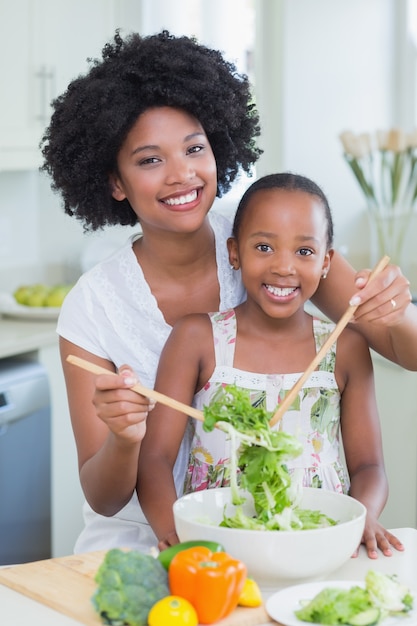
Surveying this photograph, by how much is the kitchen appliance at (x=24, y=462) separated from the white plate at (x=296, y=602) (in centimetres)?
186

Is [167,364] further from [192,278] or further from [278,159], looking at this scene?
[278,159]

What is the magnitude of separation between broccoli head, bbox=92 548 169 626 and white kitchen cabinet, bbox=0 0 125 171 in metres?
2.38

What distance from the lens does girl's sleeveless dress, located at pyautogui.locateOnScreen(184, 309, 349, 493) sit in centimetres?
172

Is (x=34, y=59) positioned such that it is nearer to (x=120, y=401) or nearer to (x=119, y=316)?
(x=119, y=316)

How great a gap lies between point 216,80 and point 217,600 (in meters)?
1.01

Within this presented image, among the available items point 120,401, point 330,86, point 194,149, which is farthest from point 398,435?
point 330,86

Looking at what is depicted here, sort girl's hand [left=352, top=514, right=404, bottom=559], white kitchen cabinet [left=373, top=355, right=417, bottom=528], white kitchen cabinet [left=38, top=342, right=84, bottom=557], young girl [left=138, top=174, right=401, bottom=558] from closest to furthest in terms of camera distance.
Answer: girl's hand [left=352, top=514, right=404, bottom=559], young girl [left=138, top=174, right=401, bottom=558], white kitchen cabinet [left=373, top=355, right=417, bottom=528], white kitchen cabinet [left=38, top=342, right=84, bottom=557]

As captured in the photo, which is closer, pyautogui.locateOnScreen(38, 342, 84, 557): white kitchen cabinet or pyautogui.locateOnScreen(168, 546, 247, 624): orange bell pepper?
pyautogui.locateOnScreen(168, 546, 247, 624): orange bell pepper

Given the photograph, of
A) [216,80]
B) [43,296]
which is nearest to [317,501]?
[216,80]

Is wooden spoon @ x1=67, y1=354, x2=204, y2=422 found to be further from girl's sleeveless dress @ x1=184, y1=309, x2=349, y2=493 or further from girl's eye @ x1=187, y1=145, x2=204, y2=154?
girl's eye @ x1=187, y1=145, x2=204, y2=154

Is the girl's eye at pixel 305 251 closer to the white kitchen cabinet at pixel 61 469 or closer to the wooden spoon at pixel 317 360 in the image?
the wooden spoon at pixel 317 360

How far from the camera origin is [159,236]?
187 centimetres

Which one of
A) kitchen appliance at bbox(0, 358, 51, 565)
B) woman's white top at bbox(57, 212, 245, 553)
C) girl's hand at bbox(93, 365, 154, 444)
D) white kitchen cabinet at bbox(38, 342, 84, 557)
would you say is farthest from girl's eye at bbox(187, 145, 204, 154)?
white kitchen cabinet at bbox(38, 342, 84, 557)

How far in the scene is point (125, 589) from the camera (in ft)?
3.86
